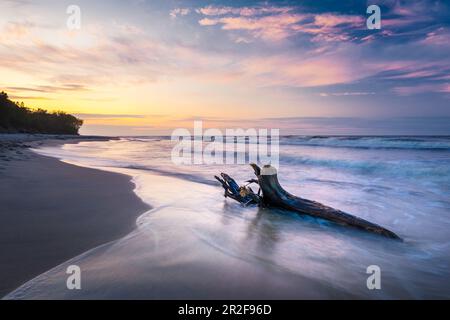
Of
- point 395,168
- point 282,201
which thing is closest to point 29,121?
point 395,168

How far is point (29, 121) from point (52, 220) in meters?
74.9

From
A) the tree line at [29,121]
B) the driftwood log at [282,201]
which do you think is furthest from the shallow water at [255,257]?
the tree line at [29,121]

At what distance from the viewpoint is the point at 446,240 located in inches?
169

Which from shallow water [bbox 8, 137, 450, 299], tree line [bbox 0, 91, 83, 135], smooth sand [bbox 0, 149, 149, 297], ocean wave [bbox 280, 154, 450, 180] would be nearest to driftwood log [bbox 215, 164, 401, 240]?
shallow water [bbox 8, 137, 450, 299]

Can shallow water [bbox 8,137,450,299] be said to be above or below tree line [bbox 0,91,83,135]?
below

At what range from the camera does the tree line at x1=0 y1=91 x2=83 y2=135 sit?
164 ft

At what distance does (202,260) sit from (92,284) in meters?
1.14

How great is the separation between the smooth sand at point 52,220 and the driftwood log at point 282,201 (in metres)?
2.05

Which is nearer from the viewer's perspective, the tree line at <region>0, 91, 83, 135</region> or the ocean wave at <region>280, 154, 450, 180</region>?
the ocean wave at <region>280, 154, 450, 180</region>

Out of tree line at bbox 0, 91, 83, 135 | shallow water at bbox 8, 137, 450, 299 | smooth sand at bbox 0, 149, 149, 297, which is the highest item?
tree line at bbox 0, 91, 83, 135

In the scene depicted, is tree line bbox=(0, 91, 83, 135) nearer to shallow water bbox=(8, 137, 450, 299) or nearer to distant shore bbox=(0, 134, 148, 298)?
distant shore bbox=(0, 134, 148, 298)

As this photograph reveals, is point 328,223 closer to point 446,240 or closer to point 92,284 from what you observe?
point 446,240

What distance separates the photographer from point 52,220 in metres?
4.21
